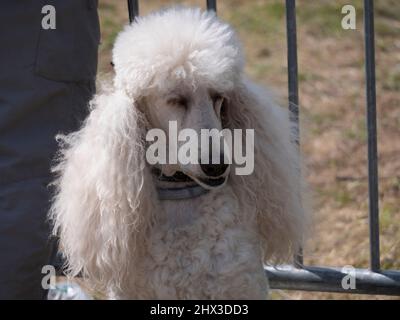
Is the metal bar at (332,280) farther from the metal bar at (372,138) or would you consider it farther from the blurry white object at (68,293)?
the blurry white object at (68,293)

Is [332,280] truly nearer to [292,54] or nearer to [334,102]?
[292,54]

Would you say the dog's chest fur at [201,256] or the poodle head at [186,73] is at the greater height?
the poodle head at [186,73]

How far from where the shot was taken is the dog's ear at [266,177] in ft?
8.07

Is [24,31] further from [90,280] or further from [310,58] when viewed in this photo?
[310,58]

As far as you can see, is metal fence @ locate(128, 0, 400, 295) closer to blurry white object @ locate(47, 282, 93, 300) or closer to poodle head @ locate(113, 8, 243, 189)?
poodle head @ locate(113, 8, 243, 189)

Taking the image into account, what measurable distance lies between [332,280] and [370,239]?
18cm

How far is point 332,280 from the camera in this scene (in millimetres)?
2896

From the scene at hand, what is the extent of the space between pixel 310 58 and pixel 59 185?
3389 millimetres

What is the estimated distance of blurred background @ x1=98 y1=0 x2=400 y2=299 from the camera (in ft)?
12.6

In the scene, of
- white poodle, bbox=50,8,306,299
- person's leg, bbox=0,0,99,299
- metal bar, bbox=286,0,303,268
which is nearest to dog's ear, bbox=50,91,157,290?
white poodle, bbox=50,8,306,299

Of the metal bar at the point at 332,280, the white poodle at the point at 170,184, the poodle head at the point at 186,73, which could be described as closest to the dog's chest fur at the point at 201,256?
the white poodle at the point at 170,184

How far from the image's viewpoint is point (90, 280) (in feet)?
8.34

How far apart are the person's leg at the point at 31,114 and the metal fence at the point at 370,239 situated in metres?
0.32
